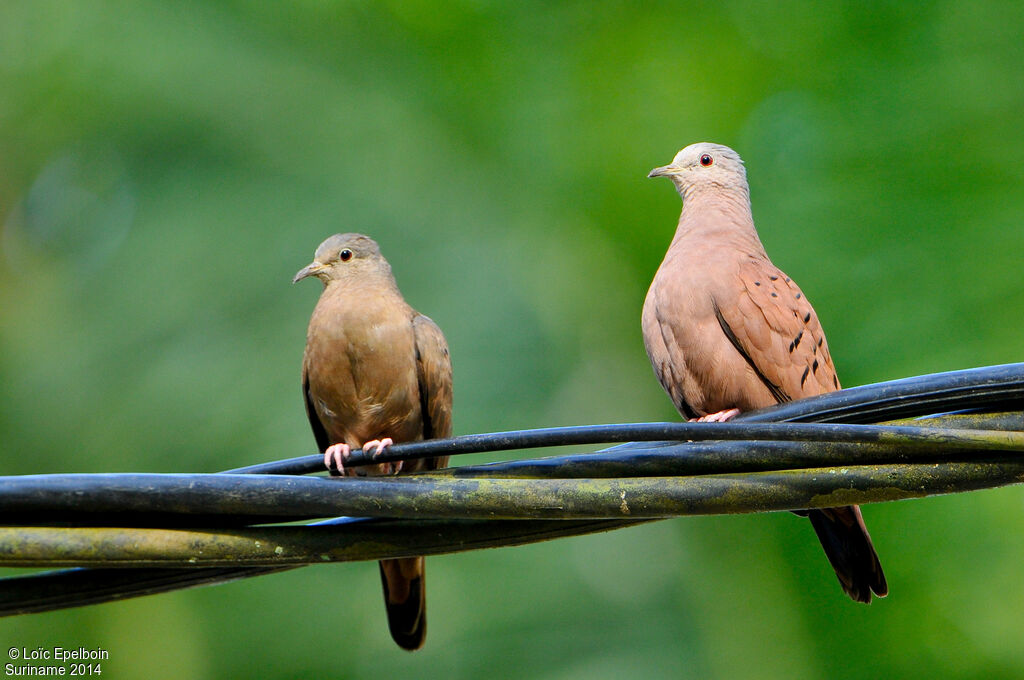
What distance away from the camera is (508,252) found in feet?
22.6

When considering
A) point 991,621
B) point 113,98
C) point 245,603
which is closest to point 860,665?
point 991,621

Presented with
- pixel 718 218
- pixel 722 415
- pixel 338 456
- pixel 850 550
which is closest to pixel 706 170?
pixel 718 218

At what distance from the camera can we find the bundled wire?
7.35 feet

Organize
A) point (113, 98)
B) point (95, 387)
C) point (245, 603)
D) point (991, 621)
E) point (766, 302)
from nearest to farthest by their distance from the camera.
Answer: point (766, 302) < point (991, 621) < point (245, 603) < point (95, 387) < point (113, 98)

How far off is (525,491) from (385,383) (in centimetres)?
168

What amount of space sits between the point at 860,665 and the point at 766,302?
2639 millimetres

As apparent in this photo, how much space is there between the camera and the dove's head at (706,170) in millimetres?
4688

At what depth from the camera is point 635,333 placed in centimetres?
669

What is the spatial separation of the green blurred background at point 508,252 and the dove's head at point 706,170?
5.65 feet

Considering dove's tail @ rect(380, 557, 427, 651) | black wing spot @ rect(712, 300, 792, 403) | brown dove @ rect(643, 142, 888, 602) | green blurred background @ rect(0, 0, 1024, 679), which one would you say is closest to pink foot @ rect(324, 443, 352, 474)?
dove's tail @ rect(380, 557, 427, 651)

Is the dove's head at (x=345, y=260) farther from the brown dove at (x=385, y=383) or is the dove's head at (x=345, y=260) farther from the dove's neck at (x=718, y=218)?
the dove's neck at (x=718, y=218)

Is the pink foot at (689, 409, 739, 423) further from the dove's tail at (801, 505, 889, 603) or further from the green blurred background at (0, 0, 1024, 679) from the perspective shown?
the green blurred background at (0, 0, 1024, 679)

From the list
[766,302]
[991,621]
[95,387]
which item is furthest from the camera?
[95,387]

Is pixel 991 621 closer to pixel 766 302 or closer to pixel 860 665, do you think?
pixel 860 665
